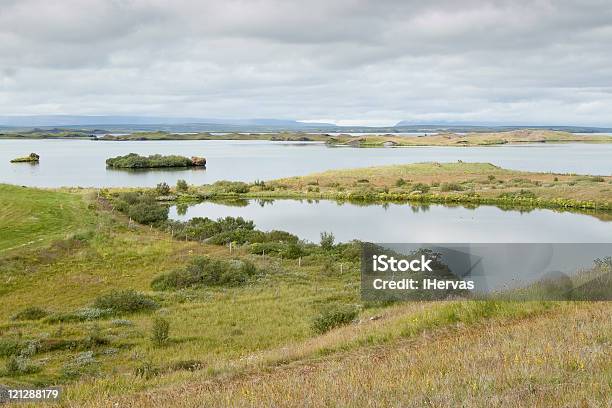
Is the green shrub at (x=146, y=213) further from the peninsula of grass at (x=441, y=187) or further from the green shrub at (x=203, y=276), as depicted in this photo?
the peninsula of grass at (x=441, y=187)

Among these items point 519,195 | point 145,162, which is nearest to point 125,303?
point 519,195

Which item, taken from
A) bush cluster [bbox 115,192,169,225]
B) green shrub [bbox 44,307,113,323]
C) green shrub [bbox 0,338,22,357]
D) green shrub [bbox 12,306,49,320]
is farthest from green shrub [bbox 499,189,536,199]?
green shrub [bbox 0,338,22,357]

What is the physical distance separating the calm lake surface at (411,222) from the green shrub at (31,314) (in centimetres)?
2585

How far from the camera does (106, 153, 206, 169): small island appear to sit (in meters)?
123

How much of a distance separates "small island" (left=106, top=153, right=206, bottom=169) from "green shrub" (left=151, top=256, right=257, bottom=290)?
9914 cm

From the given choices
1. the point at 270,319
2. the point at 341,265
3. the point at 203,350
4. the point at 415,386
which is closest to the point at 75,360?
the point at 203,350

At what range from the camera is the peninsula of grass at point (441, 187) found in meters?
65.6

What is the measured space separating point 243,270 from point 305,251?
7513mm

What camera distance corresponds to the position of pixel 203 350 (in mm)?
15828

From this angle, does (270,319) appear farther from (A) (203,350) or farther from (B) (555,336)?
(B) (555,336)

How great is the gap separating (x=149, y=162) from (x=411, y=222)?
88080 millimetres

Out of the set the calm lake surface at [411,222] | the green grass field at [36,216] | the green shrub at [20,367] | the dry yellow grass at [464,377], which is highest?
the dry yellow grass at [464,377]

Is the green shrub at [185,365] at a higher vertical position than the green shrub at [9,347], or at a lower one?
higher

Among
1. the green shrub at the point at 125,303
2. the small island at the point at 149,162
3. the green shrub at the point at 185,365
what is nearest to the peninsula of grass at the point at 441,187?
the small island at the point at 149,162
